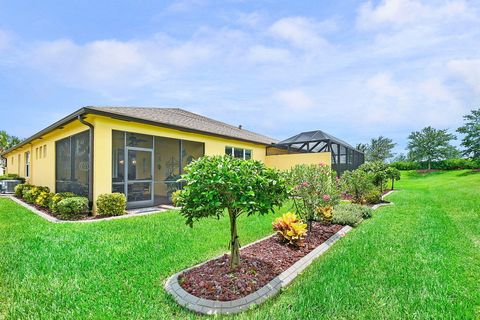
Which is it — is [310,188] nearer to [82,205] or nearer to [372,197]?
[372,197]

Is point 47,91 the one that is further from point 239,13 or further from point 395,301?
point 395,301

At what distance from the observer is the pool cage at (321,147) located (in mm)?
15473

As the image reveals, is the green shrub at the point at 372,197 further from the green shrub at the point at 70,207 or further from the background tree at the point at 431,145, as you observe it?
the background tree at the point at 431,145

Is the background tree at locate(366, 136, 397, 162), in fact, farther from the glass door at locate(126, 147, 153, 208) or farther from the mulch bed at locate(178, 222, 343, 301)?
the mulch bed at locate(178, 222, 343, 301)

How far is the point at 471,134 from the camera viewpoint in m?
32.1

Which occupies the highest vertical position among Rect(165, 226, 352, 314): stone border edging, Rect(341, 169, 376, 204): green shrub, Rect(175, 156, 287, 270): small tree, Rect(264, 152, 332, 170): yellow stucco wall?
Rect(264, 152, 332, 170): yellow stucco wall

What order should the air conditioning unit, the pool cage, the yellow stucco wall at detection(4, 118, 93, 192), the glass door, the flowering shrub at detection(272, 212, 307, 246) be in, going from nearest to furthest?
the flowering shrub at detection(272, 212, 307, 246), the glass door, the yellow stucco wall at detection(4, 118, 93, 192), the pool cage, the air conditioning unit

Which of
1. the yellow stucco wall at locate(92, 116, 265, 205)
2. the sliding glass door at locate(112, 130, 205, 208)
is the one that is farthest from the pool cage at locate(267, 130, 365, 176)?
the yellow stucco wall at locate(92, 116, 265, 205)

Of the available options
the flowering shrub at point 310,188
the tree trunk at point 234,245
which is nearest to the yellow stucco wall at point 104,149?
the flowering shrub at point 310,188

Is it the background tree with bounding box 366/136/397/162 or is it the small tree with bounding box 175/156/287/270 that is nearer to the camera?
the small tree with bounding box 175/156/287/270

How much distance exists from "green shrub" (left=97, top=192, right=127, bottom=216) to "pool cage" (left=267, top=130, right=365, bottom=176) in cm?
1141

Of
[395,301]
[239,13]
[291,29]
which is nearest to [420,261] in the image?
[395,301]

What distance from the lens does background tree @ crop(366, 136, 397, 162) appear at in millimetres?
42844

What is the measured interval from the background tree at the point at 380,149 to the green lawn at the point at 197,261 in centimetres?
4003
